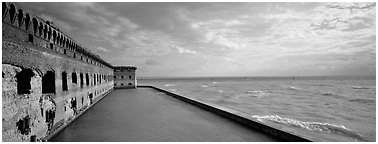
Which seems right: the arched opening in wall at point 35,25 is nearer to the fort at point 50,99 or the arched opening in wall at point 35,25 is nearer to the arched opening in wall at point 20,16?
the fort at point 50,99

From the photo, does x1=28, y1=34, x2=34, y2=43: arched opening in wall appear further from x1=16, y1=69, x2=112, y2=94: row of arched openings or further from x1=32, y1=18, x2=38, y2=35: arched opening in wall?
x1=16, y1=69, x2=112, y2=94: row of arched openings

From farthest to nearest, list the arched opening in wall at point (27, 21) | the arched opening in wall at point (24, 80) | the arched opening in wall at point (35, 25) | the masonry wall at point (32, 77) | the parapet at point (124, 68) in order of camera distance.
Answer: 1. the parapet at point (124, 68)
2. the arched opening in wall at point (35, 25)
3. the arched opening in wall at point (24, 80)
4. the arched opening in wall at point (27, 21)
5. the masonry wall at point (32, 77)

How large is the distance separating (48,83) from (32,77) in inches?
76.8

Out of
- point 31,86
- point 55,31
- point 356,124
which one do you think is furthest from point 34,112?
point 356,124

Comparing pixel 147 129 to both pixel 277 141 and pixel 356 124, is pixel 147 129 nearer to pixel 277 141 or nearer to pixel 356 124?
pixel 277 141

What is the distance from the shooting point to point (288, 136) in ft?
24.3

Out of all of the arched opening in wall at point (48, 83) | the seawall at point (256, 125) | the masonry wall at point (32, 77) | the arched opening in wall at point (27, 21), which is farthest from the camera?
the arched opening in wall at point (48, 83)

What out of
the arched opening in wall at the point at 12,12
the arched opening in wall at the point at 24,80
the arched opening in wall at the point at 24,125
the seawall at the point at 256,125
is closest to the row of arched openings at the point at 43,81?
the arched opening in wall at the point at 24,80

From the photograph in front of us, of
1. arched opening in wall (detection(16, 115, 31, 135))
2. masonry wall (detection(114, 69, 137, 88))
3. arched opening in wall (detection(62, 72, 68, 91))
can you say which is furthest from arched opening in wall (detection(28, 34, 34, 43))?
masonry wall (detection(114, 69, 137, 88))

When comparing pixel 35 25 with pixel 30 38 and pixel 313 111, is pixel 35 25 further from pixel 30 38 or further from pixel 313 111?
pixel 313 111

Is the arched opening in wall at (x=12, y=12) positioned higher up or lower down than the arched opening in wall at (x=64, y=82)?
higher up

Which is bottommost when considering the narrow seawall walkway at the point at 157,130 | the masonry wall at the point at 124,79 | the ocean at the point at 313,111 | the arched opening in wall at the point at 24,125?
the ocean at the point at 313,111

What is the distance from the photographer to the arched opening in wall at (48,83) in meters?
8.41

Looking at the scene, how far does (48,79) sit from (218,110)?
9049mm
